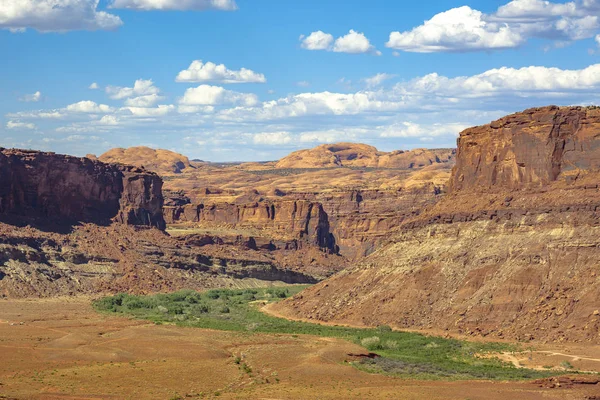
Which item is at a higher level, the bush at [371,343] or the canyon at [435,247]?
the canyon at [435,247]

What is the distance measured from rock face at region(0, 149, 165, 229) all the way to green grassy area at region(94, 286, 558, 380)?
1981 centimetres

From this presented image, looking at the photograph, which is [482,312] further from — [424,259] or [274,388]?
[274,388]

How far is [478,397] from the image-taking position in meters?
61.9

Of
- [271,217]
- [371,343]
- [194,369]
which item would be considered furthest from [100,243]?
[194,369]

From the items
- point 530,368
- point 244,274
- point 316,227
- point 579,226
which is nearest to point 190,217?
point 316,227

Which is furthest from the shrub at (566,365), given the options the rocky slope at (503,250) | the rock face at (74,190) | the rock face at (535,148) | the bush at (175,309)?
the rock face at (74,190)

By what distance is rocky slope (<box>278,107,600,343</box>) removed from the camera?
279ft

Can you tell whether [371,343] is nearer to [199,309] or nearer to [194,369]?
[194,369]

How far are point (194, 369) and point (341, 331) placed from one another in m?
23.2

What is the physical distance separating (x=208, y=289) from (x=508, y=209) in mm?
51119

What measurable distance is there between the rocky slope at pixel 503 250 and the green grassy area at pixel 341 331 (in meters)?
3.69

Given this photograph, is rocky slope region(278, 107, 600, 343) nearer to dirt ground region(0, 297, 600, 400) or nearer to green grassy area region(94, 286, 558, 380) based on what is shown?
green grassy area region(94, 286, 558, 380)

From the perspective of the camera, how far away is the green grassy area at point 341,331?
72625mm

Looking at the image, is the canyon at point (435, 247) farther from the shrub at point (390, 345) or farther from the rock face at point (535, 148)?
the shrub at point (390, 345)
